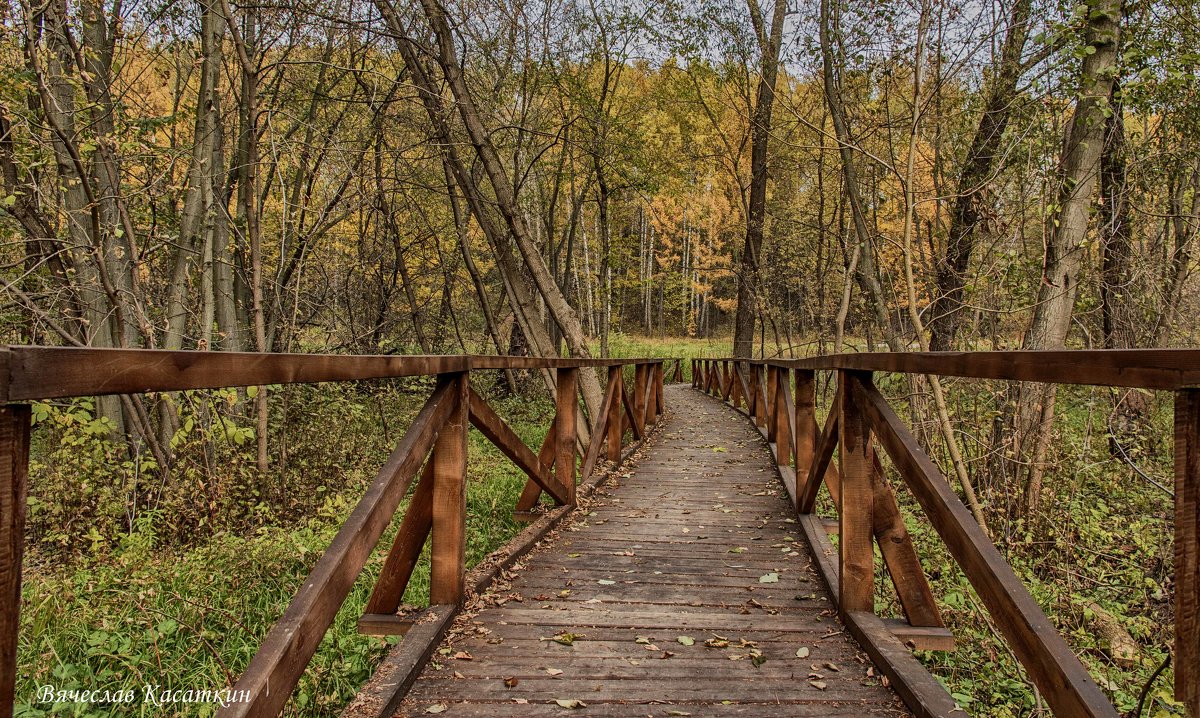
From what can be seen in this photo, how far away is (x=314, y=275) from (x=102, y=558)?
6719 mm

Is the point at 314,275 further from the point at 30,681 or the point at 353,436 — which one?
the point at 30,681

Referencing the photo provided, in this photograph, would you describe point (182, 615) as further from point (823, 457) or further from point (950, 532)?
point (950, 532)

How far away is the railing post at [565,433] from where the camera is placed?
4820 millimetres

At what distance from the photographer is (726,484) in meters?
6.40

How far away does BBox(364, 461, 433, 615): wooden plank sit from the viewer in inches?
109

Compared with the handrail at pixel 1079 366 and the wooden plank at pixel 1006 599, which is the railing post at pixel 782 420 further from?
the handrail at pixel 1079 366

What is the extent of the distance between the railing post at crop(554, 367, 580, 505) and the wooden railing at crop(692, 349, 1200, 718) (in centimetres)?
172

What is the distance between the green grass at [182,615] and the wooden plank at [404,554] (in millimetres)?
640

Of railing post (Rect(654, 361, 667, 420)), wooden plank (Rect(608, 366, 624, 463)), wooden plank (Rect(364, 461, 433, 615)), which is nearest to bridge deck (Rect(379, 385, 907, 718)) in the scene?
wooden plank (Rect(364, 461, 433, 615))

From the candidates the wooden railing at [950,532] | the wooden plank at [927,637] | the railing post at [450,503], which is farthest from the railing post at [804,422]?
the railing post at [450,503]

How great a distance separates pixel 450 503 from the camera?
2.85 meters

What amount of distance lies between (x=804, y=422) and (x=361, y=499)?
3841 millimetres

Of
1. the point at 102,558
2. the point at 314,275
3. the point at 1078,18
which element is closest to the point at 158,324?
the point at 102,558

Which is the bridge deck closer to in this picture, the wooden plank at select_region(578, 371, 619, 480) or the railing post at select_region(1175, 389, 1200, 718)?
the wooden plank at select_region(578, 371, 619, 480)
